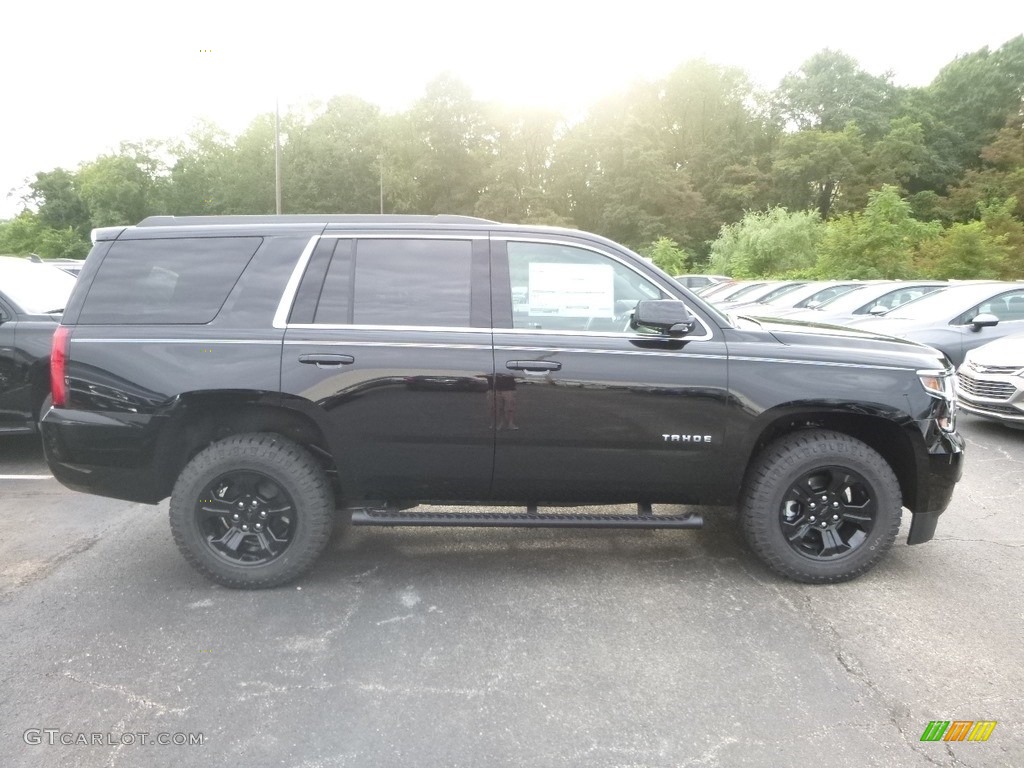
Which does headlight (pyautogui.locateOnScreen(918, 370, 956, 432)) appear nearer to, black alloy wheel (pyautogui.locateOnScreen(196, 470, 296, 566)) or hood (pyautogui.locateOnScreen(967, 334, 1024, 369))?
black alloy wheel (pyautogui.locateOnScreen(196, 470, 296, 566))

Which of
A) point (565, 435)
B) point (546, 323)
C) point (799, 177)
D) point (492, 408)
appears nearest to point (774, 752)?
point (565, 435)

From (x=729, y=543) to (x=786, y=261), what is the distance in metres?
30.7

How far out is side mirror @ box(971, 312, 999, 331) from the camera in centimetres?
894

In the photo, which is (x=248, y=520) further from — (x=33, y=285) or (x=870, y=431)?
(x=33, y=285)

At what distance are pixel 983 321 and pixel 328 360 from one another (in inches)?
335

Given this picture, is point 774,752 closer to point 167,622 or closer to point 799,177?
point 167,622

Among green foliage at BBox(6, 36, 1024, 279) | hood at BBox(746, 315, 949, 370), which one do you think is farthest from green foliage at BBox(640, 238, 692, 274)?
hood at BBox(746, 315, 949, 370)

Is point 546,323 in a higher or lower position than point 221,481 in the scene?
higher

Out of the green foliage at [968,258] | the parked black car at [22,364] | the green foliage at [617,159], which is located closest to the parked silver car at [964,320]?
the parked black car at [22,364]

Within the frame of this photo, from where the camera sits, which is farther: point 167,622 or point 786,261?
point 786,261

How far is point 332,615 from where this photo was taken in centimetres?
362

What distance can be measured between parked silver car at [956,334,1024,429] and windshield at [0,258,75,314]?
27.5ft

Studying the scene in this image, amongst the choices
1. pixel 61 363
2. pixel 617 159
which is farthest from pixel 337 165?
pixel 61 363

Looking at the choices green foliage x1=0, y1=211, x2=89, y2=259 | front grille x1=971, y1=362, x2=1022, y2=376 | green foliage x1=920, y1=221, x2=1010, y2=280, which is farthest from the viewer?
green foliage x1=0, y1=211, x2=89, y2=259
